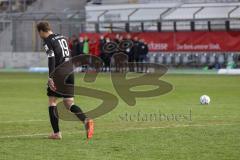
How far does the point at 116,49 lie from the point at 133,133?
33.6 metres

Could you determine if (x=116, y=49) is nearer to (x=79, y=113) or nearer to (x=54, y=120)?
(x=79, y=113)

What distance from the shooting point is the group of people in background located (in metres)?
46.6

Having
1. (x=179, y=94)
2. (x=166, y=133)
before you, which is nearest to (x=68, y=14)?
(x=179, y=94)

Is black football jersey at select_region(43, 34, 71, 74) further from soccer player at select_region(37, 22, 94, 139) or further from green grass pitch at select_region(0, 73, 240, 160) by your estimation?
green grass pitch at select_region(0, 73, 240, 160)

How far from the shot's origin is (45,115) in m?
18.4

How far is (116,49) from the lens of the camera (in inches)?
1874

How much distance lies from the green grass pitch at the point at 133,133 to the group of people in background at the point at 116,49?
23.1 metres

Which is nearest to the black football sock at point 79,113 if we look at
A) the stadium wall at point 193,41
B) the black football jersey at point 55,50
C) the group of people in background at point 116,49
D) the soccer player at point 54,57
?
the soccer player at point 54,57

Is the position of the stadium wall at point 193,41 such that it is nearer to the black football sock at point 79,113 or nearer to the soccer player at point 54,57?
the black football sock at point 79,113

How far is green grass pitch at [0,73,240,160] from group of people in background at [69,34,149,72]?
23.1 meters

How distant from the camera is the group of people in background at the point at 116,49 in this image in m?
46.6

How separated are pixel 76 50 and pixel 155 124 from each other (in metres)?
33.3

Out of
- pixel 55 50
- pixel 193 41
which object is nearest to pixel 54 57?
pixel 55 50

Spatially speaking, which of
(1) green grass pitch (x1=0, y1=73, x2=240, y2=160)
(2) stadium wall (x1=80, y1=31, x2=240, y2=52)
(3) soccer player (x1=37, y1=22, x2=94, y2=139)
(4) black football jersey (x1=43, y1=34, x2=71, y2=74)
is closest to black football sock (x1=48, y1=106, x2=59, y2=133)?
(3) soccer player (x1=37, y1=22, x2=94, y2=139)
